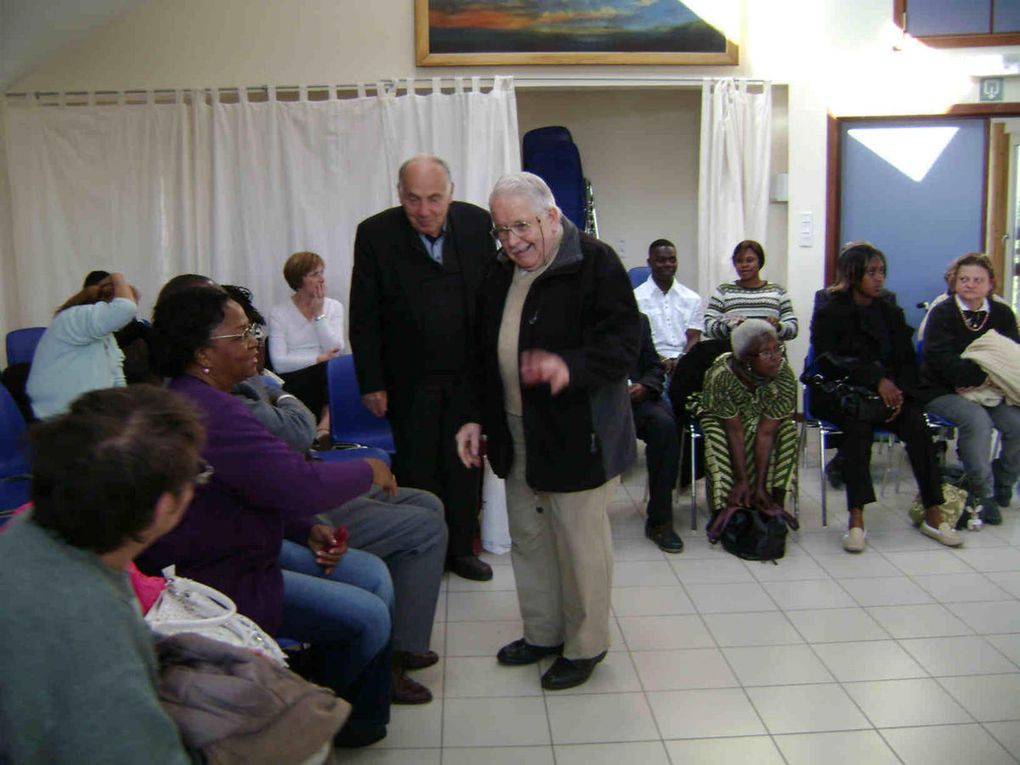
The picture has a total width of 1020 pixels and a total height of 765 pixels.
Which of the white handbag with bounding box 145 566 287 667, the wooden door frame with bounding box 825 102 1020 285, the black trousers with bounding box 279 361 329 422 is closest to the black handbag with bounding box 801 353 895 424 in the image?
the wooden door frame with bounding box 825 102 1020 285

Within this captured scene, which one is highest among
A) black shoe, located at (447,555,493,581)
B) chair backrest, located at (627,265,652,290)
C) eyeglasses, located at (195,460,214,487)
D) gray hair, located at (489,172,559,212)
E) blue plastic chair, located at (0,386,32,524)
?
gray hair, located at (489,172,559,212)

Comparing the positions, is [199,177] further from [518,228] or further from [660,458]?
[518,228]

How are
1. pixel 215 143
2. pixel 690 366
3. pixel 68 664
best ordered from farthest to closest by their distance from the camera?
pixel 215 143, pixel 690 366, pixel 68 664

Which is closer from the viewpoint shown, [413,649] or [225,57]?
[413,649]

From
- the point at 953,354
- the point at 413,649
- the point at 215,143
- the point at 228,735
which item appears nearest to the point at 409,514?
the point at 413,649

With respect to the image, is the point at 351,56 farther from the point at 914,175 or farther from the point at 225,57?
the point at 914,175

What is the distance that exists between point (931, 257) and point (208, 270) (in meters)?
4.30

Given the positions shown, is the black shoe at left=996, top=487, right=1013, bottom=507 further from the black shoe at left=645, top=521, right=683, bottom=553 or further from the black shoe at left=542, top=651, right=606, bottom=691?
the black shoe at left=542, top=651, right=606, bottom=691

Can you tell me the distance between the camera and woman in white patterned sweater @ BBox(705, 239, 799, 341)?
4969 mm

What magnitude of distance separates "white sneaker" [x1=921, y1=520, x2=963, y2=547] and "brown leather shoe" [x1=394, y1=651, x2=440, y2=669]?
227cm

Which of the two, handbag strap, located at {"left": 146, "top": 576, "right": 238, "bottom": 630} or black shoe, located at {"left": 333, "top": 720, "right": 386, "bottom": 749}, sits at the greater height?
handbag strap, located at {"left": 146, "top": 576, "right": 238, "bottom": 630}

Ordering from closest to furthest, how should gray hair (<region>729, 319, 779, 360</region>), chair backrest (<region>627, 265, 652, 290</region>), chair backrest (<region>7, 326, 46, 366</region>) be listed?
gray hair (<region>729, 319, 779, 360</region>) → chair backrest (<region>7, 326, 46, 366</region>) → chair backrest (<region>627, 265, 652, 290</region>)

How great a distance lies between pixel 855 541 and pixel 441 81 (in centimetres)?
324

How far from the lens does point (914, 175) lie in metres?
5.94
